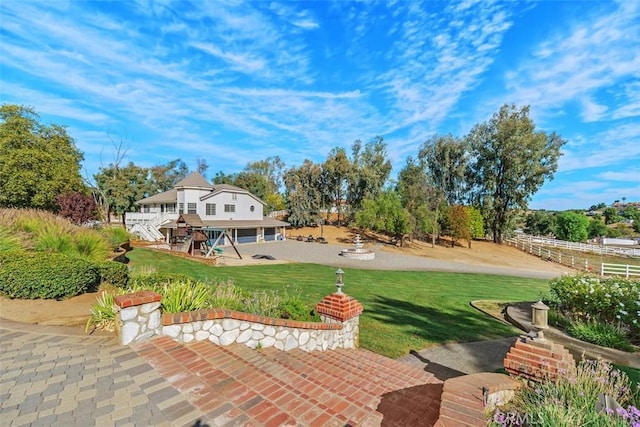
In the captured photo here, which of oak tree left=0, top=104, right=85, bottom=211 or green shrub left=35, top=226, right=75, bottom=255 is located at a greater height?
oak tree left=0, top=104, right=85, bottom=211

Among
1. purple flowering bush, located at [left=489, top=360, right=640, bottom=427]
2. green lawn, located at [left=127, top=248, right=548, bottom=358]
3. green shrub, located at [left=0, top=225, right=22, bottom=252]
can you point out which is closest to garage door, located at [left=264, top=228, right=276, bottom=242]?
green lawn, located at [left=127, top=248, right=548, bottom=358]

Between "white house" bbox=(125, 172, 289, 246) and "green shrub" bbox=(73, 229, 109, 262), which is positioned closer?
"green shrub" bbox=(73, 229, 109, 262)

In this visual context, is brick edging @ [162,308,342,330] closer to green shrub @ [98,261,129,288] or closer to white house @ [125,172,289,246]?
green shrub @ [98,261,129,288]

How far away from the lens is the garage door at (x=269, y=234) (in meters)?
34.4

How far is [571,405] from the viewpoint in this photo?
2.46 m

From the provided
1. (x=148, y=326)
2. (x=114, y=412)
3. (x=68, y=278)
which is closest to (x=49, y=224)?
(x=68, y=278)

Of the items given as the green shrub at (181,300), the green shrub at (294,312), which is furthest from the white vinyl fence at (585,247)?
the green shrub at (181,300)

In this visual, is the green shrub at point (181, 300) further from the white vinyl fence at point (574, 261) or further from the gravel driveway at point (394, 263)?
the white vinyl fence at point (574, 261)

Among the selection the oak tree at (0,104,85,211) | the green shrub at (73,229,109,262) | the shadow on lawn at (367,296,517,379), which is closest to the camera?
the shadow on lawn at (367,296,517,379)

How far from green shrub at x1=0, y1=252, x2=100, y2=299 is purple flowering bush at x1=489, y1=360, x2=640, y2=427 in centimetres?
707

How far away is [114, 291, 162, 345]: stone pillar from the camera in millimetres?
3471

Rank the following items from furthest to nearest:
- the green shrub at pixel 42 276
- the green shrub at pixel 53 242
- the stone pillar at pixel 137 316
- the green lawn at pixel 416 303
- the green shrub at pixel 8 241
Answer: the green shrub at pixel 53 242, the green lawn at pixel 416 303, the green shrub at pixel 8 241, the green shrub at pixel 42 276, the stone pillar at pixel 137 316

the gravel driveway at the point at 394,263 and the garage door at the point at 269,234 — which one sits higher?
the garage door at the point at 269,234

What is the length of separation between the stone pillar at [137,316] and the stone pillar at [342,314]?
3251 millimetres
